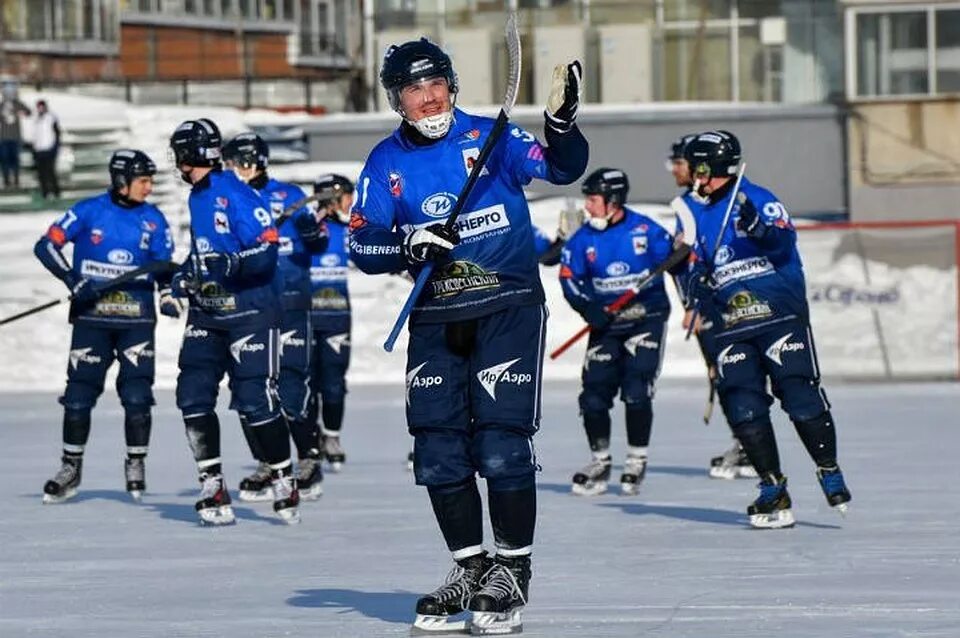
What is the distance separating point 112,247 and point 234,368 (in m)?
1.45

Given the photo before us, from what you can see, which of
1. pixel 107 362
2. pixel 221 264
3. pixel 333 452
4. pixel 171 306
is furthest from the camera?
Result: pixel 333 452

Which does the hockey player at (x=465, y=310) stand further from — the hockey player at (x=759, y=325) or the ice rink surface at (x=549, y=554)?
the hockey player at (x=759, y=325)

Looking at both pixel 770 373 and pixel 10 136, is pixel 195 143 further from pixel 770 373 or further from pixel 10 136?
pixel 10 136

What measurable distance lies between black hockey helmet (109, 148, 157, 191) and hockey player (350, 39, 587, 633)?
4.35 meters

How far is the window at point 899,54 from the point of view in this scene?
88.2ft

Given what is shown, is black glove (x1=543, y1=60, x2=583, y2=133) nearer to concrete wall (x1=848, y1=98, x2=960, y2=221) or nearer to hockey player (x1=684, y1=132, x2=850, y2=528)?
hockey player (x1=684, y1=132, x2=850, y2=528)

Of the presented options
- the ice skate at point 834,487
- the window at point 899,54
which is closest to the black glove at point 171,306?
the ice skate at point 834,487

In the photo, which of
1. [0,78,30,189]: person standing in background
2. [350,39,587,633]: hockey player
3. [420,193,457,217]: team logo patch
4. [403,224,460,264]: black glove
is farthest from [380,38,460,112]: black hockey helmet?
[0,78,30,189]: person standing in background

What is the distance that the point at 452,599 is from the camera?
19.5 ft

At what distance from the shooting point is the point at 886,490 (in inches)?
387

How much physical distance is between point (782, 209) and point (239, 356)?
2377mm

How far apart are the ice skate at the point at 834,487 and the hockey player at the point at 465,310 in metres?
2.63

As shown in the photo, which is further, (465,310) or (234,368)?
(234,368)

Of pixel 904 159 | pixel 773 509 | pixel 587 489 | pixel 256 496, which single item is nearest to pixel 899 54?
pixel 904 159
